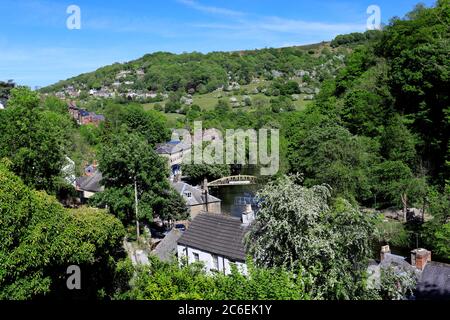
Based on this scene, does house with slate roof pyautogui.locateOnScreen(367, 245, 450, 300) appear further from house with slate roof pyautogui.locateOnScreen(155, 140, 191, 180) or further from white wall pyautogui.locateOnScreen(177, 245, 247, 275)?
house with slate roof pyautogui.locateOnScreen(155, 140, 191, 180)

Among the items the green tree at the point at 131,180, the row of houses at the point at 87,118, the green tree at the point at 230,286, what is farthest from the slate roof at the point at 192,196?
the row of houses at the point at 87,118

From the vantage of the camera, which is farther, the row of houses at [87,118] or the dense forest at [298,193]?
the row of houses at [87,118]

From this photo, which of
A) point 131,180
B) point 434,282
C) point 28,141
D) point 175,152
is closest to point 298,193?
point 434,282

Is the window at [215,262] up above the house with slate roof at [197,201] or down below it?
above

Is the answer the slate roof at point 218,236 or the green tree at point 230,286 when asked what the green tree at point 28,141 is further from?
the green tree at point 230,286

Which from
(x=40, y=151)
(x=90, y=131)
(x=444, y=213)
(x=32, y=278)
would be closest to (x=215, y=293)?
(x=32, y=278)

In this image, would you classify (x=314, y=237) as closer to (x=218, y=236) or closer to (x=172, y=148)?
(x=218, y=236)
